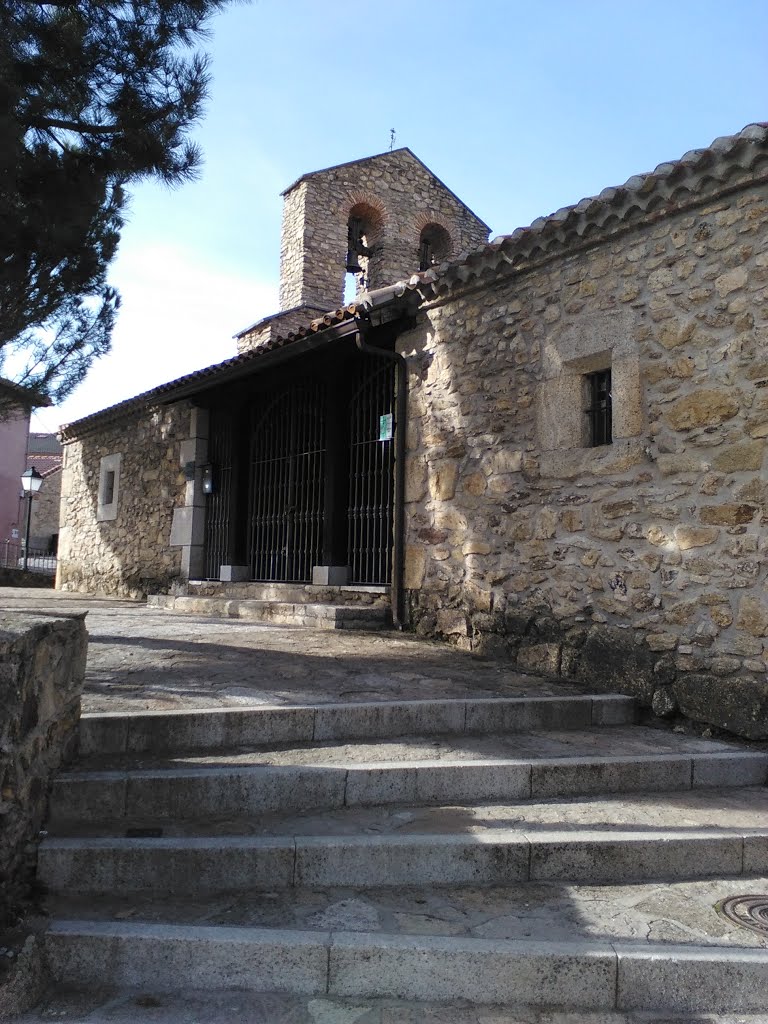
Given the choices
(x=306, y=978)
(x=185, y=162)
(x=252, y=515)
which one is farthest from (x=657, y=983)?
(x=252, y=515)

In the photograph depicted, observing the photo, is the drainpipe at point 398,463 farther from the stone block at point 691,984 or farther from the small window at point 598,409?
the stone block at point 691,984

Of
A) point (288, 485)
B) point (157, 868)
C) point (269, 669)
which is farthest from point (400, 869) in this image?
point (288, 485)

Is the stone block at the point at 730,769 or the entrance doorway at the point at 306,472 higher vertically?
the entrance doorway at the point at 306,472

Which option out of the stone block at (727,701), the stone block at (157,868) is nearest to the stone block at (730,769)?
the stone block at (727,701)

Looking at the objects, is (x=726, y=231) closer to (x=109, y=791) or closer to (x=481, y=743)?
(x=481, y=743)

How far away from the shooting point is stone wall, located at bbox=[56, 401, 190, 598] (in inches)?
403

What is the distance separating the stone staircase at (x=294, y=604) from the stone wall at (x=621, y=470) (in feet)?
2.08

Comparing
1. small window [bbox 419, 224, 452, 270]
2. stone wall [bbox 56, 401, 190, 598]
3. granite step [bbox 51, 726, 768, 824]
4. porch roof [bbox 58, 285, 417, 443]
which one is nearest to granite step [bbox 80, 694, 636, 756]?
granite step [bbox 51, 726, 768, 824]

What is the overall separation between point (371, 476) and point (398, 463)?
713 millimetres

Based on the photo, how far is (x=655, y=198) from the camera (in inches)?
183

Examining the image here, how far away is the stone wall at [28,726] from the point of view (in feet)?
8.46

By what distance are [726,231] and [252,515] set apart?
6088mm

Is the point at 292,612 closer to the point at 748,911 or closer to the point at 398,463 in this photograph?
the point at 398,463

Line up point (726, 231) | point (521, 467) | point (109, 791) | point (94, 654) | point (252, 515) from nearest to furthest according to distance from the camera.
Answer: point (109, 791) → point (726, 231) → point (94, 654) → point (521, 467) → point (252, 515)
